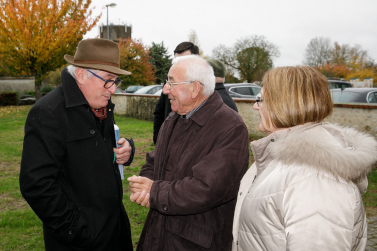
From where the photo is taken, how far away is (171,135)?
2453 millimetres

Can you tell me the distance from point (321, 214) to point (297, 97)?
64 cm

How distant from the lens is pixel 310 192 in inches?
56.1

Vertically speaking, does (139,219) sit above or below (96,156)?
below

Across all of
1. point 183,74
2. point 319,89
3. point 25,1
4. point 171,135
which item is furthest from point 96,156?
point 25,1

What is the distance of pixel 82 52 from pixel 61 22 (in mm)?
18683

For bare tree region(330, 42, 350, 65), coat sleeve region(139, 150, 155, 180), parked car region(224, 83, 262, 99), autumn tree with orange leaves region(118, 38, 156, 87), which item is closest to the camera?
coat sleeve region(139, 150, 155, 180)

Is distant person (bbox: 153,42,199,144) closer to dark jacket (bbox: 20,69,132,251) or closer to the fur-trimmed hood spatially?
dark jacket (bbox: 20,69,132,251)

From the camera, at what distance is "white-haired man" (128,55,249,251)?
2014 millimetres

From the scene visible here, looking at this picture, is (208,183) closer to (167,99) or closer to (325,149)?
(325,149)

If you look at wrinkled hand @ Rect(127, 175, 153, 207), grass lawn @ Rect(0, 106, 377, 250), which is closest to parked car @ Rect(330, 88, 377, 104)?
grass lawn @ Rect(0, 106, 377, 250)

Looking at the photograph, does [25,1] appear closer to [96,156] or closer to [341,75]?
[96,156]

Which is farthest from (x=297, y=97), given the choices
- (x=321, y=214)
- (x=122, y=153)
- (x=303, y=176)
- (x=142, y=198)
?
(x=122, y=153)

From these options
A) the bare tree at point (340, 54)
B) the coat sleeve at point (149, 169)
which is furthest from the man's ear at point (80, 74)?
the bare tree at point (340, 54)

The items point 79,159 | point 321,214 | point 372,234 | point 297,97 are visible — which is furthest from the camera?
point 372,234
